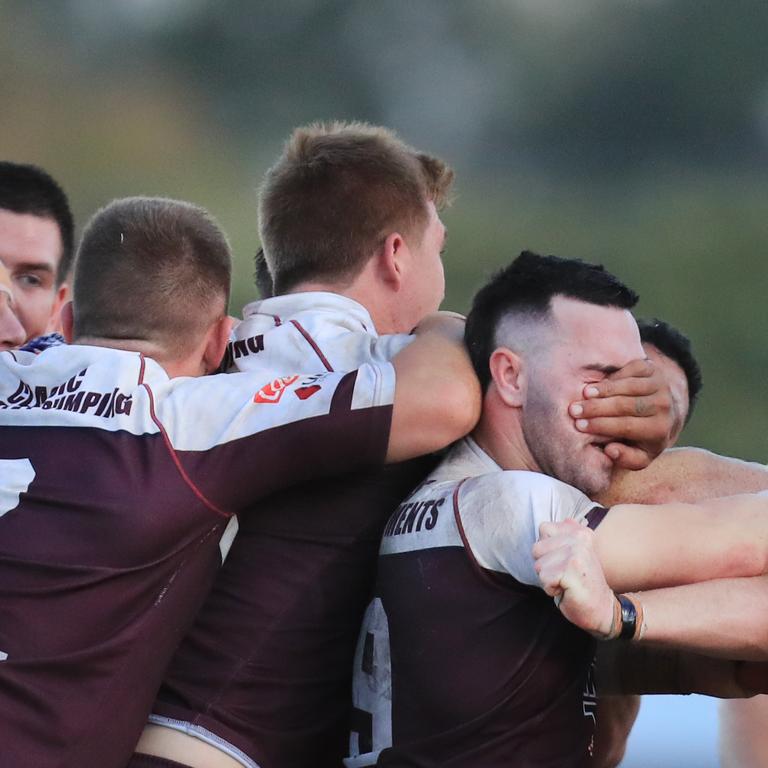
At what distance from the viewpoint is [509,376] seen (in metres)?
2.56

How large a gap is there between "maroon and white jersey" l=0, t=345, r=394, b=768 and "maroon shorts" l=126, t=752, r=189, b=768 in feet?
0.25

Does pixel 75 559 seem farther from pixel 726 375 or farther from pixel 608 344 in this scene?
pixel 726 375

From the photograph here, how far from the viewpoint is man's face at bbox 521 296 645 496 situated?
2479 millimetres

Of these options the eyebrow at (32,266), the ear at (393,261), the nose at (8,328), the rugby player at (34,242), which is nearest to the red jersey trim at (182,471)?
the ear at (393,261)

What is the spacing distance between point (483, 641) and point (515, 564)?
0.57 feet

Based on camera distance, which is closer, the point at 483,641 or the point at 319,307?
the point at 483,641

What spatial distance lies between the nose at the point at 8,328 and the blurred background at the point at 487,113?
833 cm

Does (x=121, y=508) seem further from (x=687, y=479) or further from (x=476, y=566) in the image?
(x=687, y=479)

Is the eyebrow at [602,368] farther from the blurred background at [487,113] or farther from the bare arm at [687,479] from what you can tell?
the blurred background at [487,113]

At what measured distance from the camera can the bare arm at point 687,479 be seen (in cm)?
272

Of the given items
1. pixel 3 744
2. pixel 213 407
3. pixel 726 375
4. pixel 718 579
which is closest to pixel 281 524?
pixel 213 407

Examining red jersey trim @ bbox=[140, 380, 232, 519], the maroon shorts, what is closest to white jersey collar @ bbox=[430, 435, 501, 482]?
red jersey trim @ bbox=[140, 380, 232, 519]

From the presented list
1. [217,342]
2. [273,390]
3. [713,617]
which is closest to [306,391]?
[273,390]

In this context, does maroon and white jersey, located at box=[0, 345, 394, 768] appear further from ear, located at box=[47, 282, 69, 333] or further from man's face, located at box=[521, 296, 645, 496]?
ear, located at box=[47, 282, 69, 333]
